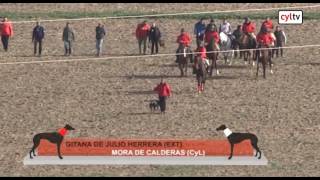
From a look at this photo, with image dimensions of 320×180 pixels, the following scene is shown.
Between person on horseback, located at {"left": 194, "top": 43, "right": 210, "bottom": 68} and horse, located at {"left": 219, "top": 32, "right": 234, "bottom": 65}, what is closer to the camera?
person on horseback, located at {"left": 194, "top": 43, "right": 210, "bottom": 68}

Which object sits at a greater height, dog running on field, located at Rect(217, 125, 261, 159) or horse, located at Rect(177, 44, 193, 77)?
horse, located at Rect(177, 44, 193, 77)

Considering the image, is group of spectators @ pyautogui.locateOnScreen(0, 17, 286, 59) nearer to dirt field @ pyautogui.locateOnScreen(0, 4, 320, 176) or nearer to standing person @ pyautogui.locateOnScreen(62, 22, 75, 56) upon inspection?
standing person @ pyautogui.locateOnScreen(62, 22, 75, 56)

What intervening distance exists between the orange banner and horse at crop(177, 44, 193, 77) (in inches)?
464

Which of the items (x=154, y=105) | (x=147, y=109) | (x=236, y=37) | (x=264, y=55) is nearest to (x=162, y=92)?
(x=154, y=105)

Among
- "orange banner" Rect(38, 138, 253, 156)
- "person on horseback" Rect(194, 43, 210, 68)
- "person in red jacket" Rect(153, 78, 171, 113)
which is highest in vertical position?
"person on horseback" Rect(194, 43, 210, 68)

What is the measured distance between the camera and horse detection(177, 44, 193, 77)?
5447 centimetres

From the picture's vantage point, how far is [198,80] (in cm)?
5138

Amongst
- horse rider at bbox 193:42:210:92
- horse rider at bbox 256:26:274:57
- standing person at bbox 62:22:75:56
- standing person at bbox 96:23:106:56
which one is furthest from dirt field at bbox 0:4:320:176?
horse rider at bbox 256:26:274:57

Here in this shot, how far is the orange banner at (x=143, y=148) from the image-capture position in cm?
4197

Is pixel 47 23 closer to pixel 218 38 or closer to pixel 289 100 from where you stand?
pixel 218 38

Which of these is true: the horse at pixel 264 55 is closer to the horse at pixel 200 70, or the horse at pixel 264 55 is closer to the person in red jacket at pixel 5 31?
the horse at pixel 200 70

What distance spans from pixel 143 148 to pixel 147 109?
692 cm

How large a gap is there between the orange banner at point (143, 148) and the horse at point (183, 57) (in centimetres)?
1179

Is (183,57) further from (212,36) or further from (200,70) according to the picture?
(200,70)
